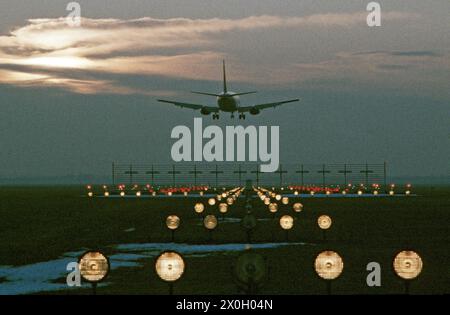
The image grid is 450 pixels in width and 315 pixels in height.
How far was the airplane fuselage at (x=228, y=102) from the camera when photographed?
114m

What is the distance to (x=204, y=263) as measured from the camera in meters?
38.5

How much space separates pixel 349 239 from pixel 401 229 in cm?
1291

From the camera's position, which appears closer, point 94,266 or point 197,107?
point 94,266

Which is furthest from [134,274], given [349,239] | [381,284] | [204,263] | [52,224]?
[52,224]

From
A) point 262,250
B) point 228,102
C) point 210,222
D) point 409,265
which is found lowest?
point 262,250

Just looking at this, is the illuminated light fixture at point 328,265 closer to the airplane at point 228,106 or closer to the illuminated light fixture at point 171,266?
the illuminated light fixture at point 171,266

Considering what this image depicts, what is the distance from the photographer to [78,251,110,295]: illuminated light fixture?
19078mm

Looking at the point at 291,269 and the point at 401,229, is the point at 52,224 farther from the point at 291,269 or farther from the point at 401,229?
the point at 291,269

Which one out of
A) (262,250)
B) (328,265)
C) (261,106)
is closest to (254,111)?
(261,106)

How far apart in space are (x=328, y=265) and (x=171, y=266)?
3970 millimetres

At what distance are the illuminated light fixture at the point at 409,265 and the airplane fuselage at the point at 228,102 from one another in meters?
95.3

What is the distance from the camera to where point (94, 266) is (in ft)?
62.7

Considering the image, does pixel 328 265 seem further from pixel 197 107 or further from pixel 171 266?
pixel 197 107

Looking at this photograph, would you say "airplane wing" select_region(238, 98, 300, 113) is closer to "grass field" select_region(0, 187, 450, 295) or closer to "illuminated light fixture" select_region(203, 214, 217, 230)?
"grass field" select_region(0, 187, 450, 295)
